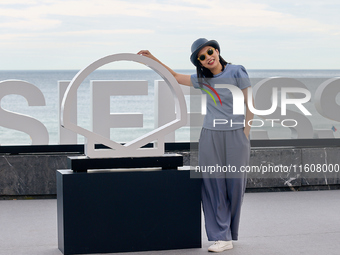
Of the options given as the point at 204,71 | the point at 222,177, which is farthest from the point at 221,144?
the point at 204,71

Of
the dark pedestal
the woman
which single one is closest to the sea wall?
the dark pedestal

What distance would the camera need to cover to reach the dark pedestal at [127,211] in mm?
4191

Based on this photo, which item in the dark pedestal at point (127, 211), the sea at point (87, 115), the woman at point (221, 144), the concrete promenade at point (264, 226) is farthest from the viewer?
the sea at point (87, 115)

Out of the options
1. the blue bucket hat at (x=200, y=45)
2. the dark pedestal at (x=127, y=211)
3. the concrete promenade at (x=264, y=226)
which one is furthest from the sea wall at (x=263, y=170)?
the blue bucket hat at (x=200, y=45)

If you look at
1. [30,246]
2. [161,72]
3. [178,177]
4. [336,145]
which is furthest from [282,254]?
[336,145]

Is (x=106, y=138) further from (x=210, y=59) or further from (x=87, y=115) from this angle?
(x=87, y=115)

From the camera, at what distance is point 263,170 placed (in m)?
7.01

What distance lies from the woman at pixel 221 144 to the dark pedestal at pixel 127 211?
121 millimetres

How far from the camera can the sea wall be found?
6.62m

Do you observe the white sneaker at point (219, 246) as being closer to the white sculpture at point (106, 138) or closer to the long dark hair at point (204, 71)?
the white sculpture at point (106, 138)

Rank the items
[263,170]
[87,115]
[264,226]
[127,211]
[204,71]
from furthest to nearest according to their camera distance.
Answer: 1. [87,115]
2. [263,170]
3. [264,226]
4. [204,71]
5. [127,211]

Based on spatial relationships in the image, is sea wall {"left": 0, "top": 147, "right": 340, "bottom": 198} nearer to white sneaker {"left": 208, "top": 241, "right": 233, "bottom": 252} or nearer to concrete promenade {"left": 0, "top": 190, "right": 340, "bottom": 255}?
concrete promenade {"left": 0, "top": 190, "right": 340, "bottom": 255}

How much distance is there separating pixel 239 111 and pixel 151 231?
1042 millimetres

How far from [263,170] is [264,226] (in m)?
1.74
